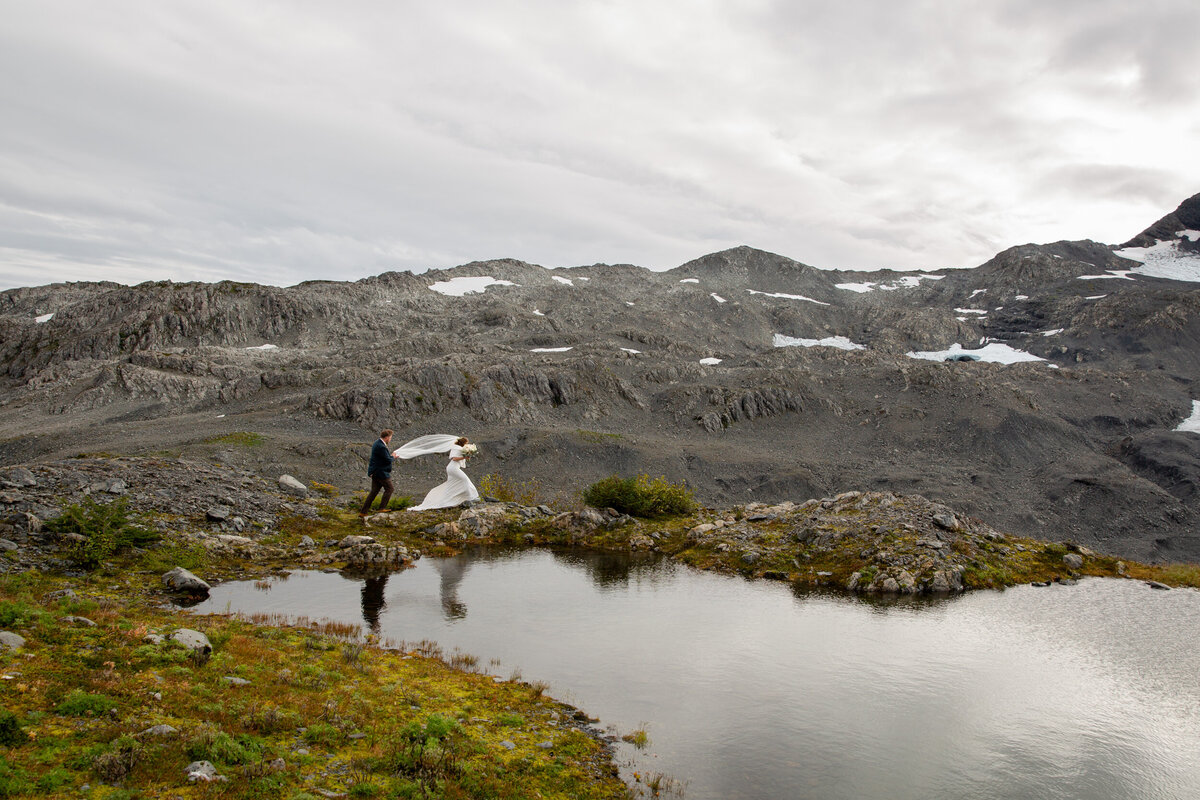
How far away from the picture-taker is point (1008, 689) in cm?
1569

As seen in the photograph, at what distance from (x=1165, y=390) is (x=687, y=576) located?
483ft

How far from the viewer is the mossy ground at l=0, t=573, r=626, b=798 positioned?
27.4ft

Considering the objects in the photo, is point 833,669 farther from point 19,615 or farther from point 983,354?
point 983,354

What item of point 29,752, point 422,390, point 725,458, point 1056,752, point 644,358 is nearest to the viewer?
point 29,752

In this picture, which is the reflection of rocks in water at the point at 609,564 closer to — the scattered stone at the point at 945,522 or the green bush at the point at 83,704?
the scattered stone at the point at 945,522

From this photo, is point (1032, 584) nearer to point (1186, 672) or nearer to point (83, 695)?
point (1186, 672)

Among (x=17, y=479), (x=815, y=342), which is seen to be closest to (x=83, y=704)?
(x=17, y=479)

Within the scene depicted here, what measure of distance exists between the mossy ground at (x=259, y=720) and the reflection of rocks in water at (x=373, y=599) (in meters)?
2.99

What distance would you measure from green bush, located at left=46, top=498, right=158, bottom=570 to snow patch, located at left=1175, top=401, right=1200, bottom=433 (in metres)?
139

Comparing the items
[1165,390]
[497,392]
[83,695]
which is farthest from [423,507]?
[1165,390]

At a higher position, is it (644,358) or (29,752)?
(644,358)

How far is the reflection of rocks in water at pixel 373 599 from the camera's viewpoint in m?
18.1

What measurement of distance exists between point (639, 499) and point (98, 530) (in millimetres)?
24216

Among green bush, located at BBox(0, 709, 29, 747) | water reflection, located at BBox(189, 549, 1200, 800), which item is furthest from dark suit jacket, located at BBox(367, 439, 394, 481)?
green bush, located at BBox(0, 709, 29, 747)
